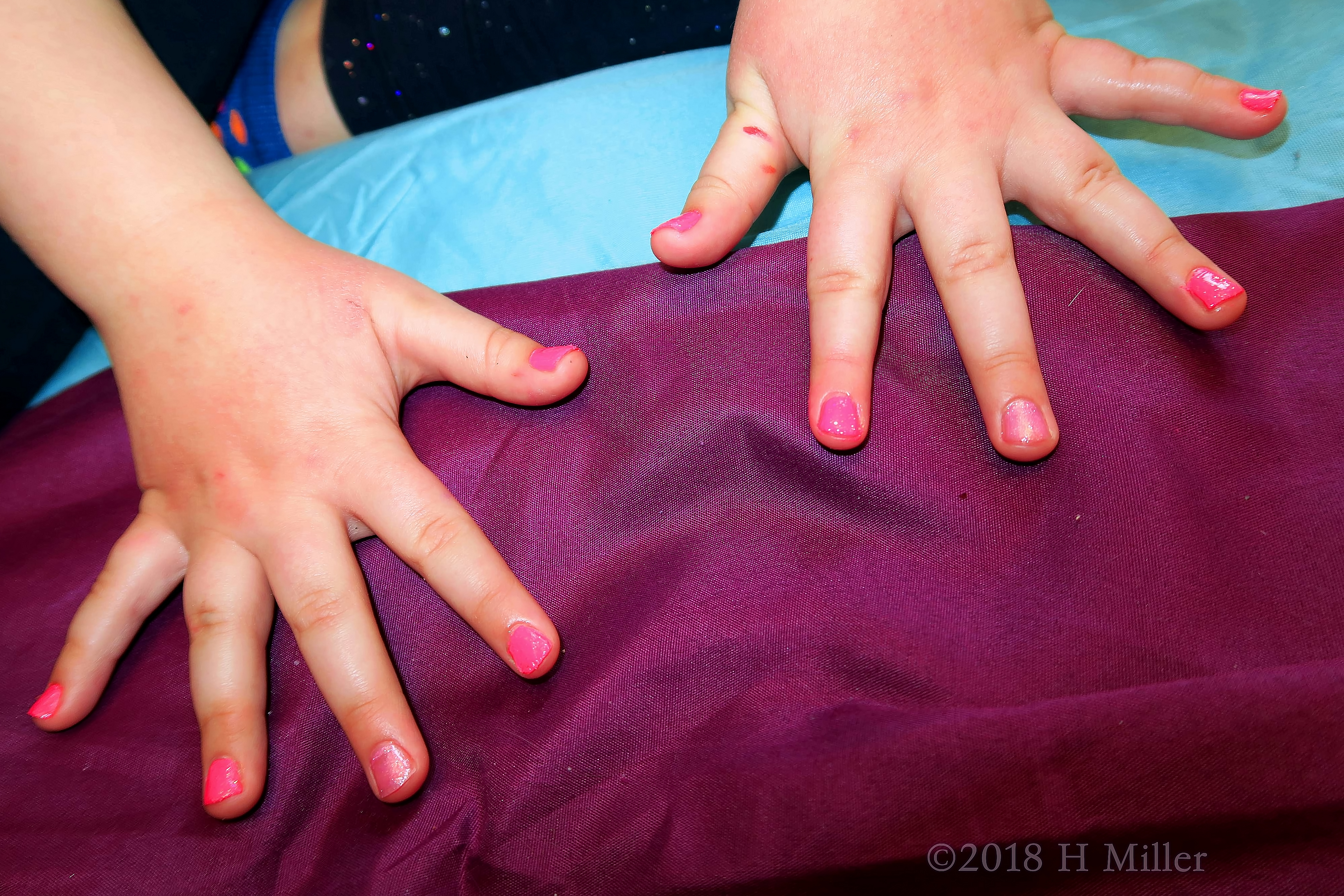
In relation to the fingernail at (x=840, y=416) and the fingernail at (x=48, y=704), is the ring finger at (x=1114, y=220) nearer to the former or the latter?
the fingernail at (x=840, y=416)

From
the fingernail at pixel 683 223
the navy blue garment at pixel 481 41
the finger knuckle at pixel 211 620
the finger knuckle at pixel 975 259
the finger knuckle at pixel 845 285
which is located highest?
the navy blue garment at pixel 481 41

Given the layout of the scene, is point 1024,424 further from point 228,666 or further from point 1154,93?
point 228,666

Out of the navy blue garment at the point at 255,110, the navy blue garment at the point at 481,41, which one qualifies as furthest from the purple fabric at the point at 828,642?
the navy blue garment at the point at 255,110

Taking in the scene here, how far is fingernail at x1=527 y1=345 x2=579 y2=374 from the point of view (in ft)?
2.07

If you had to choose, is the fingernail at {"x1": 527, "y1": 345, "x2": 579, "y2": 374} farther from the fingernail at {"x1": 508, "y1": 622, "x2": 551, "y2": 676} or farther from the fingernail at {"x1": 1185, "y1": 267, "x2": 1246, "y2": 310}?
the fingernail at {"x1": 1185, "y1": 267, "x2": 1246, "y2": 310}

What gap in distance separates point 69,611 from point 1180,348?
101 cm

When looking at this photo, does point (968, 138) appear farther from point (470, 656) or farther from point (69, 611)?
point (69, 611)

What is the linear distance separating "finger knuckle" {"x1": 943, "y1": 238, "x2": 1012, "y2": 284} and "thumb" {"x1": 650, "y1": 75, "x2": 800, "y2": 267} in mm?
195

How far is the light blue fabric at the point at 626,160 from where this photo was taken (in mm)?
735

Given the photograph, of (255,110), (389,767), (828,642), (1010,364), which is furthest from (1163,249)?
(255,110)

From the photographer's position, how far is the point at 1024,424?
1.82 feet

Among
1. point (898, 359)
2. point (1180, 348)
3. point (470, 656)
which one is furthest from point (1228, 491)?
point (470, 656)

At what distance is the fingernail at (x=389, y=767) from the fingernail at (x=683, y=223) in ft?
1.56

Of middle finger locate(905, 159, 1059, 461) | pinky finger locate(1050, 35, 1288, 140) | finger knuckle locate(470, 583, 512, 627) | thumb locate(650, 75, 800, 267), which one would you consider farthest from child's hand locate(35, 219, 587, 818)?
pinky finger locate(1050, 35, 1288, 140)
